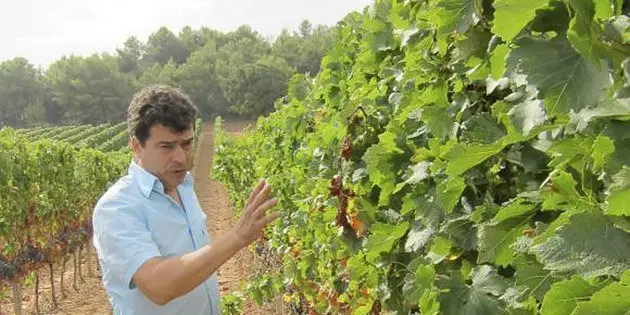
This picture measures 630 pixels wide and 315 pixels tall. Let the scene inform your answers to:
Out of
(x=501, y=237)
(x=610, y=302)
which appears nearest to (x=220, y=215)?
(x=501, y=237)

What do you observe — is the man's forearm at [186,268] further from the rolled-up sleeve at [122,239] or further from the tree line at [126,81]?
the tree line at [126,81]

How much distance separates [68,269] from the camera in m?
17.2

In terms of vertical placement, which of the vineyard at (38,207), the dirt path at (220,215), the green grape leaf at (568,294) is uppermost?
the green grape leaf at (568,294)

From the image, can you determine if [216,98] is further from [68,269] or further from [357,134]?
[357,134]

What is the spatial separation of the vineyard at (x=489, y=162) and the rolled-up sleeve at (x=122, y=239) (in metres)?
0.78

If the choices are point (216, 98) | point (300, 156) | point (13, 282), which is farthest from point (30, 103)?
point (300, 156)

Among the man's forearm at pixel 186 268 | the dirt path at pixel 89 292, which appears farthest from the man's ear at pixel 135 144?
the dirt path at pixel 89 292

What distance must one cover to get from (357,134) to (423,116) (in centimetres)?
75

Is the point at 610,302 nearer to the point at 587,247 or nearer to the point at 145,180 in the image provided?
the point at 587,247

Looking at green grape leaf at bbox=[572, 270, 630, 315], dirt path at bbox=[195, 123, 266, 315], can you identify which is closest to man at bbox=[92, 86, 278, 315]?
green grape leaf at bbox=[572, 270, 630, 315]

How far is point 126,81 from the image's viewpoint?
103562mm

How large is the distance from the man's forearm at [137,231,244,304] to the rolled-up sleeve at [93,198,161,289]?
83 millimetres

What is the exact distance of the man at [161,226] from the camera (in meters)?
2.72

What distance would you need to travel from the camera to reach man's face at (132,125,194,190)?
3.05 metres
